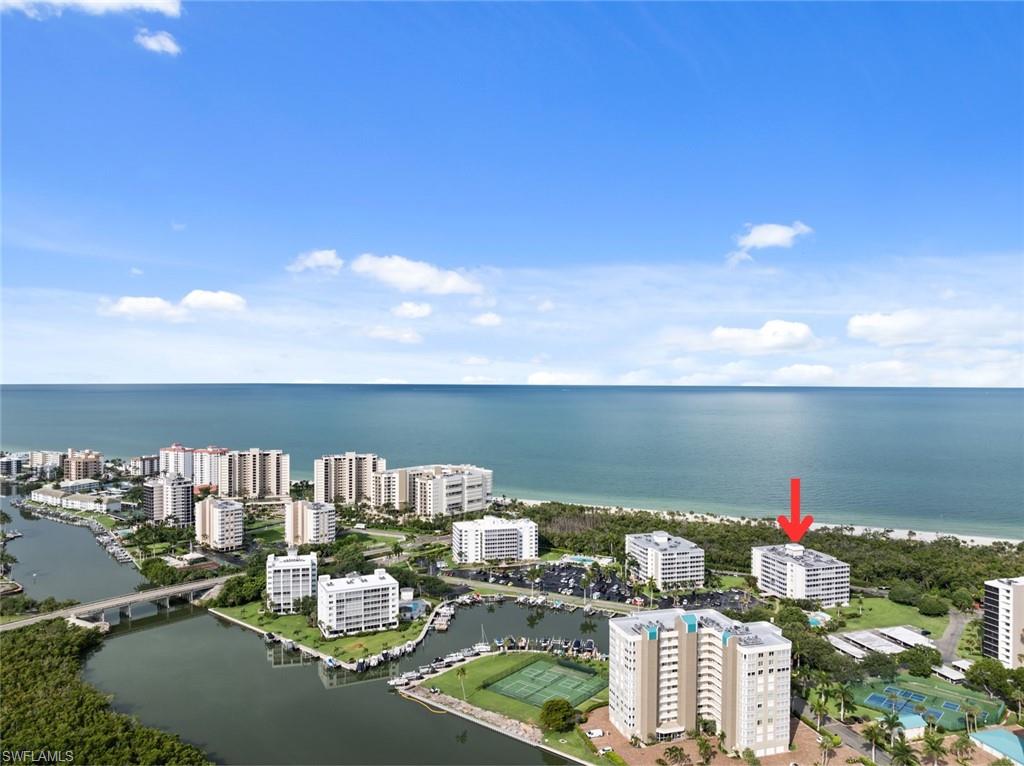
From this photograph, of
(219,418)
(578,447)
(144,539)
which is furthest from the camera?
(219,418)

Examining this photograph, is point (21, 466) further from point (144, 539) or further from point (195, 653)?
point (195, 653)

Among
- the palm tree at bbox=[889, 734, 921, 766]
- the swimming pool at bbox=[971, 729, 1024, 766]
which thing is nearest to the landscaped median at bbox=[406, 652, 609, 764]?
the palm tree at bbox=[889, 734, 921, 766]

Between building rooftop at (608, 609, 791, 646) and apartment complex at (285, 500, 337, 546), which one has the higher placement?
building rooftop at (608, 609, 791, 646)

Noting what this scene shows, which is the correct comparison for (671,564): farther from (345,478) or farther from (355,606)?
(345,478)

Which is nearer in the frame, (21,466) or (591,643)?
(591,643)

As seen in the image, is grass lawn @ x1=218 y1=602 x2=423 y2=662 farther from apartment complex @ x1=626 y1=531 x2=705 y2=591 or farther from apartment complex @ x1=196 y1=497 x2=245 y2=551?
apartment complex @ x1=626 y1=531 x2=705 y2=591

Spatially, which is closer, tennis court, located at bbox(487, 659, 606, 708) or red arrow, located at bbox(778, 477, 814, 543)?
tennis court, located at bbox(487, 659, 606, 708)

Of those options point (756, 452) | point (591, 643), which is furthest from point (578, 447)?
point (591, 643)
